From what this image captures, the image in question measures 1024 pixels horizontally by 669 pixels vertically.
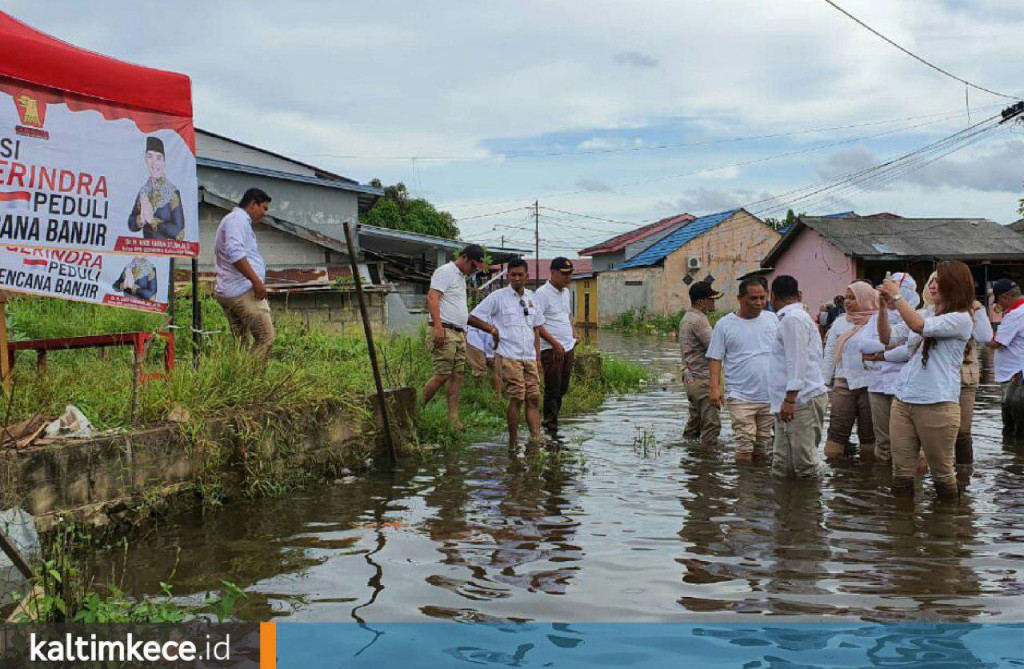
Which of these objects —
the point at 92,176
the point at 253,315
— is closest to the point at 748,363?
the point at 253,315

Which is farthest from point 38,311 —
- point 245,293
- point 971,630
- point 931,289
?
point 971,630

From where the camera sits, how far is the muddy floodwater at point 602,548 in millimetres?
4516

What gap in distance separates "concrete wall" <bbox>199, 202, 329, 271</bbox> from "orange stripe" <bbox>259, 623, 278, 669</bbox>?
1681 cm

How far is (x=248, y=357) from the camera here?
7.36 m

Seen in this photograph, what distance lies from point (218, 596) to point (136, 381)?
6.88ft

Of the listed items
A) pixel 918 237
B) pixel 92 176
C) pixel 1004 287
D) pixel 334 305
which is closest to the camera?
pixel 92 176

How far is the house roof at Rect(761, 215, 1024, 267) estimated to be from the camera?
1235 inches

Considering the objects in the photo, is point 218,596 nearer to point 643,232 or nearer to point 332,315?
point 332,315

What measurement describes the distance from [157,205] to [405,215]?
32854 mm

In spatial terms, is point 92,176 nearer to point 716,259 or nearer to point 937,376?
point 937,376

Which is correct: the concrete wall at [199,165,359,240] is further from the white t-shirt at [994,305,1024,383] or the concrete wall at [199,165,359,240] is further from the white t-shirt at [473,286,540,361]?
the white t-shirt at [994,305,1024,383]

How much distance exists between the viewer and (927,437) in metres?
6.39

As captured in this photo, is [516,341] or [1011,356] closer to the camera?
[516,341]

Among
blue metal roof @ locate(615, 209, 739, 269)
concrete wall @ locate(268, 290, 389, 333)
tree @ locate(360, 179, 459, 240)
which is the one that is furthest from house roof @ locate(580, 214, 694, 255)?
concrete wall @ locate(268, 290, 389, 333)
